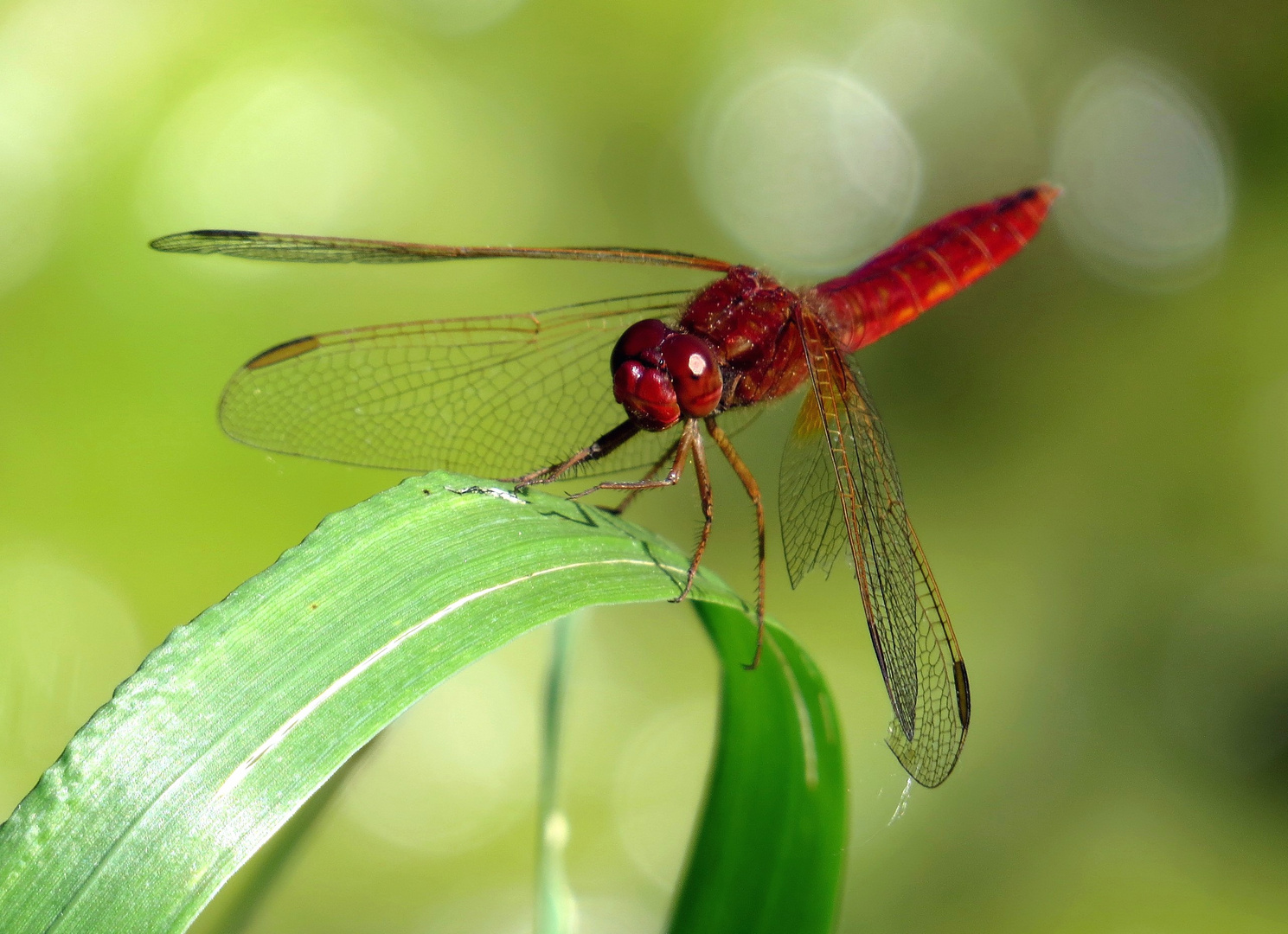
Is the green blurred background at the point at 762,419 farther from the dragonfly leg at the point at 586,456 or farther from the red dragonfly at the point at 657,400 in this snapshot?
the dragonfly leg at the point at 586,456

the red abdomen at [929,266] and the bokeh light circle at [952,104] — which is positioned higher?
the bokeh light circle at [952,104]

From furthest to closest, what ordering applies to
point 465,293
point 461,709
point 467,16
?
point 467,16 → point 465,293 → point 461,709

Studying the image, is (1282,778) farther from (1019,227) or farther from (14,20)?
(14,20)

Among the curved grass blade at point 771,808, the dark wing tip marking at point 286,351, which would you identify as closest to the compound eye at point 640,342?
the curved grass blade at point 771,808

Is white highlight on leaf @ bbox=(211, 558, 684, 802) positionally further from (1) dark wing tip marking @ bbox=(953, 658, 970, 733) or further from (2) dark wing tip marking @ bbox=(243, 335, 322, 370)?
(2) dark wing tip marking @ bbox=(243, 335, 322, 370)

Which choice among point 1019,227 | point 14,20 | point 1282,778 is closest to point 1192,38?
point 1019,227

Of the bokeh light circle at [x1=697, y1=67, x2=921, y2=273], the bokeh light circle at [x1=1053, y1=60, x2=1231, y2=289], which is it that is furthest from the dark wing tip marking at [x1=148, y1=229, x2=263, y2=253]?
the bokeh light circle at [x1=1053, y1=60, x2=1231, y2=289]

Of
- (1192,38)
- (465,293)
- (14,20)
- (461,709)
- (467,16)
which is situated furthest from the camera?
(1192,38)

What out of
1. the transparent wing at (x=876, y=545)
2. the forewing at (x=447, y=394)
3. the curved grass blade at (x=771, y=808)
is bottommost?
the curved grass blade at (x=771, y=808)
